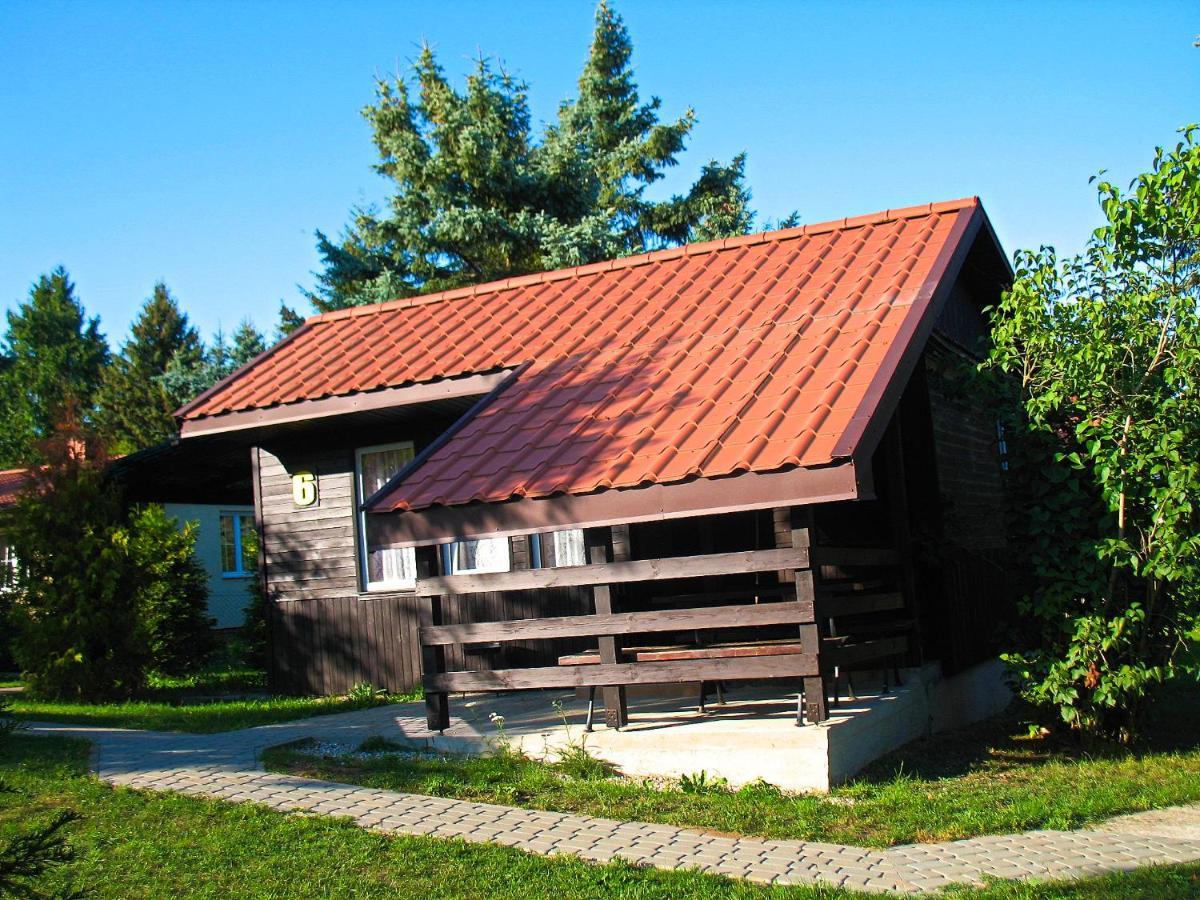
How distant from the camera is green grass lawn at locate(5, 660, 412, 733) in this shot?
437 inches

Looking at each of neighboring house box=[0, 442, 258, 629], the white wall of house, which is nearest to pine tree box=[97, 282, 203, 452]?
the white wall of house

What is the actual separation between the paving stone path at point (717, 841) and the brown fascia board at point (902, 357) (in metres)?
2.45

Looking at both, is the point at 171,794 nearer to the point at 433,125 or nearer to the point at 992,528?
the point at 992,528

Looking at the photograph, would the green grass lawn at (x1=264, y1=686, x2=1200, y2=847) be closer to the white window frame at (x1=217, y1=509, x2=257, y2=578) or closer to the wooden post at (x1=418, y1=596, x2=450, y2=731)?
the wooden post at (x1=418, y1=596, x2=450, y2=731)

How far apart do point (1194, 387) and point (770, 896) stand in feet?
16.5

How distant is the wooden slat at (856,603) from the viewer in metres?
7.87

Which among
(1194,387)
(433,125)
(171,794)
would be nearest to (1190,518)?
(1194,387)

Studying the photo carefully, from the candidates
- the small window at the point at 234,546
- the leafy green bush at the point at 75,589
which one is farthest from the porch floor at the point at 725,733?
the small window at the point at 234,546

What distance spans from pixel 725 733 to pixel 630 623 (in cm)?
103

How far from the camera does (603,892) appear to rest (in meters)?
5.48

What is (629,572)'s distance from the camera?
27.0 ft

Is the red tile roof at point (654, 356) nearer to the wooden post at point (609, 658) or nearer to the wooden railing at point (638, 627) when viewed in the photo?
the wooden railing at point (638, 627)

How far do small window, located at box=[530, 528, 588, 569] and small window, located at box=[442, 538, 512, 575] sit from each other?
1.13ft

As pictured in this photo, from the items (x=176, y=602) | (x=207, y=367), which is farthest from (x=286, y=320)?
(x=176, y=602)
